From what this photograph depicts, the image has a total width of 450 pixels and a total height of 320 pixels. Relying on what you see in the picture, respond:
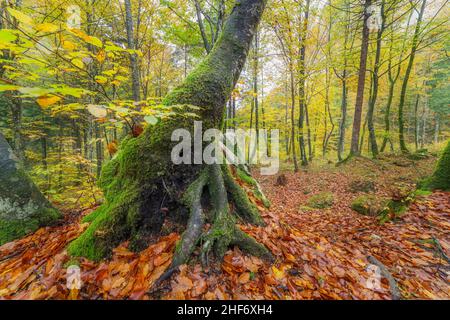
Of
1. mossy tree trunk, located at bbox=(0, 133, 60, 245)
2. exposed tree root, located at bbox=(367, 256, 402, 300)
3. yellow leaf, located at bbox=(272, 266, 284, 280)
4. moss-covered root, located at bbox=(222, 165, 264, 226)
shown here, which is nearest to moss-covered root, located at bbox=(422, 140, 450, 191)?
exposed tree root, located at bbox=(367, 256, 402, 300)

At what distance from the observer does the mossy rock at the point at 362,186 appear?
7.07 metres

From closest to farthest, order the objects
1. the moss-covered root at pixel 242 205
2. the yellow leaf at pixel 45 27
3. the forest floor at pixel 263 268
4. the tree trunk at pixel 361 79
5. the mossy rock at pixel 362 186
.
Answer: the yellow leaf at pixel 45 27 → the forest floor at pixel 263 268 → the moss-covered root at pixel 242 205 → the mossy rock at pixel 362 186 → the tree trunk at pixel 361 79

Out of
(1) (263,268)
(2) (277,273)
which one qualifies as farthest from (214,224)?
(2) (277,273)

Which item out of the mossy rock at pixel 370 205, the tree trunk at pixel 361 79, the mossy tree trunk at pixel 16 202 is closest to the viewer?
the mossy tree trunk at pixel 16 202

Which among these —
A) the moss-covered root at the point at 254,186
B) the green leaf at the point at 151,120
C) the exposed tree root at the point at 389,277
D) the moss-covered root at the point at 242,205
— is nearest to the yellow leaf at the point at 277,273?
the moss-covered root at the point at 242,205

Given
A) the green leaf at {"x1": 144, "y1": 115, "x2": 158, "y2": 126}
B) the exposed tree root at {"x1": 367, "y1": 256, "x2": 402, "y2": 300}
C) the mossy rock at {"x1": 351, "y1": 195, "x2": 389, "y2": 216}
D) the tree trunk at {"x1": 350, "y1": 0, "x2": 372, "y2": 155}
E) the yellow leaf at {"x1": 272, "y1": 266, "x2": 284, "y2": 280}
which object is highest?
the tree trunk at {"x1": 350, "y1": 0, "x2": 372, "y2": 155}

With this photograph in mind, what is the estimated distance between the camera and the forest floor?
72.9 inches

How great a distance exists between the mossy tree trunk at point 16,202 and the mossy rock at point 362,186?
353 inches

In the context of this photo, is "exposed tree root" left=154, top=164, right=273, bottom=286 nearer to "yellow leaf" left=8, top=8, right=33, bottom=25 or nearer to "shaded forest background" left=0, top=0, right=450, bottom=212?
"shaded forest background" left=0, top=0, right=450, bottom=212

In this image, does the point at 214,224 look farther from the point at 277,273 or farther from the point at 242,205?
the point at 277,273

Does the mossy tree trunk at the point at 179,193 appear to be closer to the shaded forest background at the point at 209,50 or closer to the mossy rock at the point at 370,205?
the shaded forest background at the point at 209,50

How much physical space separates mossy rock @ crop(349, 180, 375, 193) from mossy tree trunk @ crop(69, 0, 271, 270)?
6.24 m
